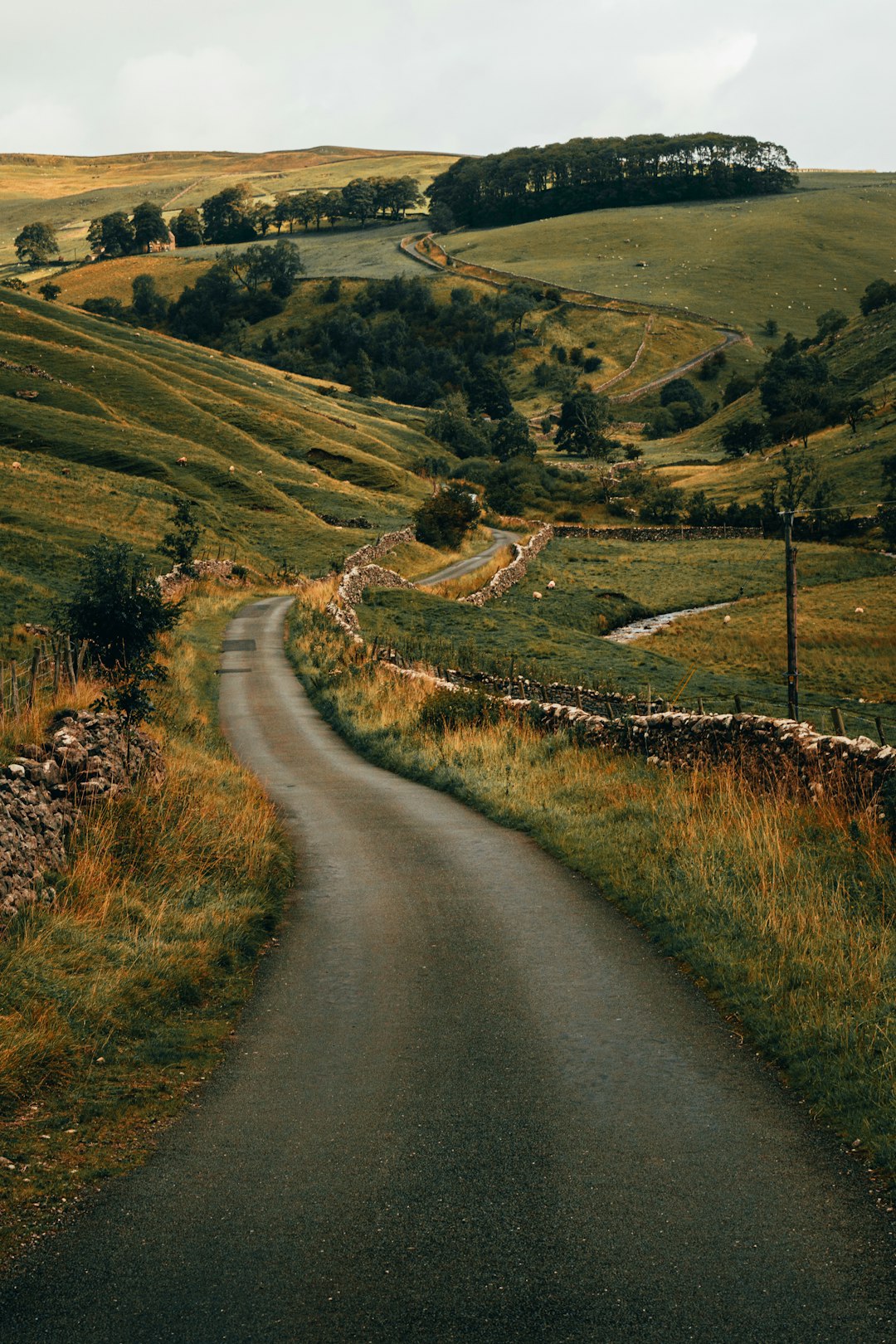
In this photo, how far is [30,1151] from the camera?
23.6 ft

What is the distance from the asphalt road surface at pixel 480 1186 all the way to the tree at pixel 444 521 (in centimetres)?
7440

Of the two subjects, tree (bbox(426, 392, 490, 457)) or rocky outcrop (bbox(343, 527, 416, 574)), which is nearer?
rocky outcrop (bbox(343, 527, 416, 574))

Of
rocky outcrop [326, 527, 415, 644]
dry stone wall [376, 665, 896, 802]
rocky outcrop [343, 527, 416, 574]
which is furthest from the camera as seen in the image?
rocky outcrop [343, 527, 416, 574]

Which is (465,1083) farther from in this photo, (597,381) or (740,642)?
(597,381)

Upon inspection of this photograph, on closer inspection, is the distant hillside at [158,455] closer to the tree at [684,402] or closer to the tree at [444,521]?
the tree at [444,521]

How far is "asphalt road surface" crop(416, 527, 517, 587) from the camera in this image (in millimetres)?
69938

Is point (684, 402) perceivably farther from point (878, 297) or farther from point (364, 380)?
point (364, 380)

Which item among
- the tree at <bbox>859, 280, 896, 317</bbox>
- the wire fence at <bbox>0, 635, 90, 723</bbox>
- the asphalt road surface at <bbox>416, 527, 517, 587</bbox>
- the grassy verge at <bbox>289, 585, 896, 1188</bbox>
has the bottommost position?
the grassy verge at <bbox>289, 585, 896, 1188</bbox>

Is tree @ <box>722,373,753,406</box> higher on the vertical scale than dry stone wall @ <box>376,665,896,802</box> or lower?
higher

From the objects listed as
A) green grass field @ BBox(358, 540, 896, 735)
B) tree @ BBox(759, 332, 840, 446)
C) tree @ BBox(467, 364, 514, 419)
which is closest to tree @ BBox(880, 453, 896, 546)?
green grass field @ BBox(358, 540, 896, 735)

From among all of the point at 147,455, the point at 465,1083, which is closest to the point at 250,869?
the point at 465,1083

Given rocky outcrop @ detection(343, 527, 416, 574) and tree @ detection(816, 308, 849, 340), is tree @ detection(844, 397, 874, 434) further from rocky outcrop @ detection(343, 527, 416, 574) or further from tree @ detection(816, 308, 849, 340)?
rocky outcrop @ detection(343, 527, 416, 574)

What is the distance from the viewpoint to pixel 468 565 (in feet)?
255

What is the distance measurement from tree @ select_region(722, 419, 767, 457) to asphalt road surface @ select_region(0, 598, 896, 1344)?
129 m
